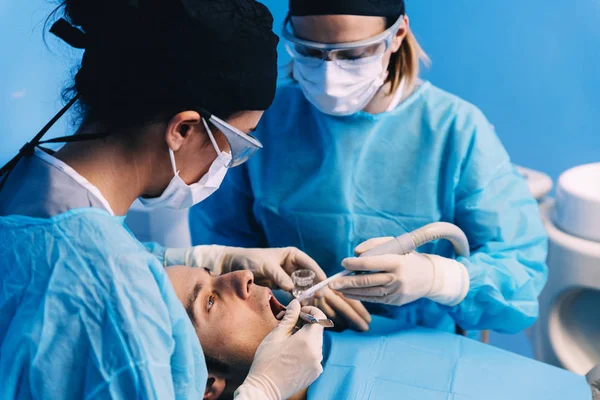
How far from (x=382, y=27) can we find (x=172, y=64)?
76cm

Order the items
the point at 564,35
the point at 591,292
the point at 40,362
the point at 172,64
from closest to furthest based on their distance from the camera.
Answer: the point at 40,362 < the point at 172,64 < the point at 591,292 < the point at 564,35

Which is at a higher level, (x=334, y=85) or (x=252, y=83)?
(x=252, y=83)

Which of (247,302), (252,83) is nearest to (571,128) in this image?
(247,302)

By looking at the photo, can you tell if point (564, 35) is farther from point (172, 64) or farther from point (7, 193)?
point (7, 193)

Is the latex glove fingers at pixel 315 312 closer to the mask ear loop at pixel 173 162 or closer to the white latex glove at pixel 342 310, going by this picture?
the white latex glove at pixel 342 310

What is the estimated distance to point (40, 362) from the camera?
37.3 inches

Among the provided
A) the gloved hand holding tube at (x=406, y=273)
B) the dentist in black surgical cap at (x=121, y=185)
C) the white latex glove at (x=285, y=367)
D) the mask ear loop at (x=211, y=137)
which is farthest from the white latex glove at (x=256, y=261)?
the mask ear loop at (x=211, y=137)

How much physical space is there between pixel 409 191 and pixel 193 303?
0.67 meters

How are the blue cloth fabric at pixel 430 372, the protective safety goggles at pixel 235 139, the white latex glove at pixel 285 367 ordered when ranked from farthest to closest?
the blue cloth fabric at pixel 430 372 → the white latex glove at pixel 285 367 → the protective safety goggles at pixel 235 139

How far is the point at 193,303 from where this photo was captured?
1.58 m

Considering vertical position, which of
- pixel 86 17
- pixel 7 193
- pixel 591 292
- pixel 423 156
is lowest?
pixel 591 292

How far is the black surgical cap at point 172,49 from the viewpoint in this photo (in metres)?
1.04

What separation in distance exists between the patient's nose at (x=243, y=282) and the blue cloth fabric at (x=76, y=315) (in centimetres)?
60

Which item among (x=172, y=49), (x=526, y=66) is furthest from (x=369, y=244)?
(x=526, y=66)
